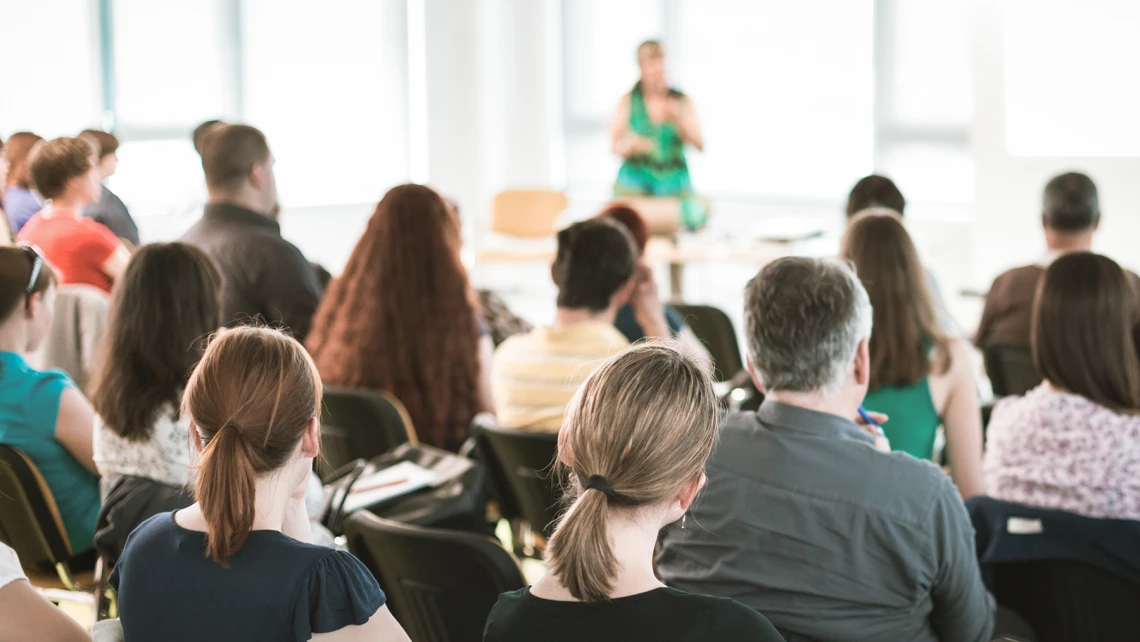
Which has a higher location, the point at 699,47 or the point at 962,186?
the point at 699,47

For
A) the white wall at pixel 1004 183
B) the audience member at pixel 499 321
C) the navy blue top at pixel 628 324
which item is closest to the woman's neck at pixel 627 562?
the navy blue top at pixel 628 324

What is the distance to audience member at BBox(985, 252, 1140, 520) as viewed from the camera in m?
2.21

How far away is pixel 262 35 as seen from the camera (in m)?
8.21

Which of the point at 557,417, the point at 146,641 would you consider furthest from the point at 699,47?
the point at 146,641

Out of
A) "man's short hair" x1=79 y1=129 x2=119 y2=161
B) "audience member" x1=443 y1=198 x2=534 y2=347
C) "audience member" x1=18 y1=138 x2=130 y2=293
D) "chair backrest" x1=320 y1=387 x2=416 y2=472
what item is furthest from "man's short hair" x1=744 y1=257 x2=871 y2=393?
"man's short hair" x1=79 y1=129 x2=119 y2=161

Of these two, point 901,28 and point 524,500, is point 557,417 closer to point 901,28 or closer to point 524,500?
point 524,500

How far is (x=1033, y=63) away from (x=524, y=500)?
167 inches

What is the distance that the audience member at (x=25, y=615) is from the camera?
1.54 m

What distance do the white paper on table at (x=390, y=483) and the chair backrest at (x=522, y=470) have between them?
8.1 inches

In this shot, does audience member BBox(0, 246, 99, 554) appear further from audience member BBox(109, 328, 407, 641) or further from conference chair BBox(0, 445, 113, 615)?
audience member BBox(109, 328, 407, 641)

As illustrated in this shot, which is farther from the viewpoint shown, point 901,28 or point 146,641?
point 901,28

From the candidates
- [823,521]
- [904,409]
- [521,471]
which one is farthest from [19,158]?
[823,521]

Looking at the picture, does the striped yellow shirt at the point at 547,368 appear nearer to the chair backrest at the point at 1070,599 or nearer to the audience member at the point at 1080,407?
the audience member at the point at 1080,407

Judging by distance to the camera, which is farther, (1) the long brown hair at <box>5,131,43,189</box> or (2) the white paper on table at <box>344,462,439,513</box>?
(1) the long brown hair at <box>5,131,43,189</box>
